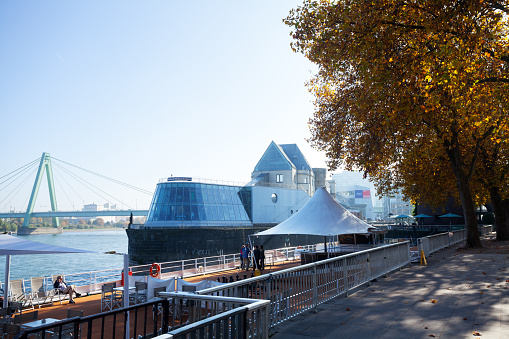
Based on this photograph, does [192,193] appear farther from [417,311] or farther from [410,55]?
[417,311]

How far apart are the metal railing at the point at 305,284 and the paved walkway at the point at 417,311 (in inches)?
10.4

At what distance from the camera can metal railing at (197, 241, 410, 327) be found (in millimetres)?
7680

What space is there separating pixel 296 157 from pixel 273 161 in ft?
35.9

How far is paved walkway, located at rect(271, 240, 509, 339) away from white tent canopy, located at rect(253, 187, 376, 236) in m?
3.36

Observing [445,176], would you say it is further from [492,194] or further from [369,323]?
[369,323]

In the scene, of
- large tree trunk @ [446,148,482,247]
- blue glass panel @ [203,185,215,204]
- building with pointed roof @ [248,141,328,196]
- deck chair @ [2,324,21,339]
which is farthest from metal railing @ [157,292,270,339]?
building with pointed roof @ [248,141,328,196]

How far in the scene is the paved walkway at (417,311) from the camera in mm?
7539

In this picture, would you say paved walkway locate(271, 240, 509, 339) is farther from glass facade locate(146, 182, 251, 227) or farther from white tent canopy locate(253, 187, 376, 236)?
glass facade locate(146, 182, 251, 227)

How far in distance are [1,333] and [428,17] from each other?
54.8 feet

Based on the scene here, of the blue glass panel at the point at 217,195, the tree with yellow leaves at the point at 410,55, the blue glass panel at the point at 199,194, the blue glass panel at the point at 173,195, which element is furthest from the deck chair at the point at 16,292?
the blue glass panel at the point at 217,195

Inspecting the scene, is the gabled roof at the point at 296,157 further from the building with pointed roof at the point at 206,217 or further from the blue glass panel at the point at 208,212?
the blue glass panel at the point at 208,212

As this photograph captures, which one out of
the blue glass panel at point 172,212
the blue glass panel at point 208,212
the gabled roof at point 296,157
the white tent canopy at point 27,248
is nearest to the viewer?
the white tent canopy at point 27,248

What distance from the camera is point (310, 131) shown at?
28.8 m

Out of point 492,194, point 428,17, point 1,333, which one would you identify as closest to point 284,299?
point 1,333
